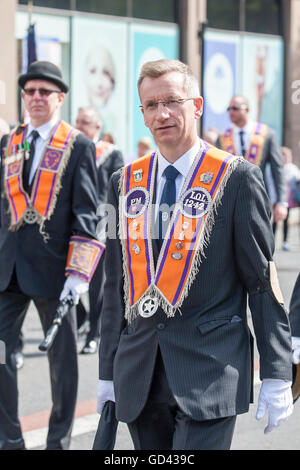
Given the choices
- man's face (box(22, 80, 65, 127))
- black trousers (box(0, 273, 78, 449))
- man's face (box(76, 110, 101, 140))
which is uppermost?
man's face (box(76, 110, 101, 140))

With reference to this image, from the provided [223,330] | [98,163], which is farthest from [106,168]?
[223,330]

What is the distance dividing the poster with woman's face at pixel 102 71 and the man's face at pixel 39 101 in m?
12.3

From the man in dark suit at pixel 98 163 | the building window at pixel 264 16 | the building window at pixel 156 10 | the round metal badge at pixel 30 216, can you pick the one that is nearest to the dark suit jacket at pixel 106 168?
the man in dark suit at pixel 98 163

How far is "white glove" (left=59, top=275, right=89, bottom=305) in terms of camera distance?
454 cm

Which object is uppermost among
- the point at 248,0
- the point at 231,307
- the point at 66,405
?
the point at 248,0

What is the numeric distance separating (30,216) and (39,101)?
0.64 meters

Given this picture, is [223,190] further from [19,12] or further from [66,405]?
[19,12]

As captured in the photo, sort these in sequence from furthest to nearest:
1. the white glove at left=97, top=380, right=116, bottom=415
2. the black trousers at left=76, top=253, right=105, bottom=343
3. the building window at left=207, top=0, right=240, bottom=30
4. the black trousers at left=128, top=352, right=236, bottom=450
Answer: the building window at left=207, top=0, right=240, bottom=30, the black trousers at left=76, top=253, right=105, bottom=343, the white glove at left=97, top=380, right=116, bottom=415, the black trousers at left=128, top=352, right=236, bottom=450

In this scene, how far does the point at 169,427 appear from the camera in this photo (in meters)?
3.05

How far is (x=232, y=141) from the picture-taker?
861 centimetres

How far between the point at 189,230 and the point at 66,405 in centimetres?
197

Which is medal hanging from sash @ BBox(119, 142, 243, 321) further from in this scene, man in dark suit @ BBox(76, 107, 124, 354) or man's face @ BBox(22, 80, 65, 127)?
man in dark suit @ BBox(76, 107, 124, 354)

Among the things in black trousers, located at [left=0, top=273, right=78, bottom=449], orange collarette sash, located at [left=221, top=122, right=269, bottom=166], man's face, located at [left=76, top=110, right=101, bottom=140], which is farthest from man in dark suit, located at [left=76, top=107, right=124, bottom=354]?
black trousers, located at [left=0, top=273, right=78, bottom=449]

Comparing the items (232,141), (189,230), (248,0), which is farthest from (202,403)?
(248,0)
